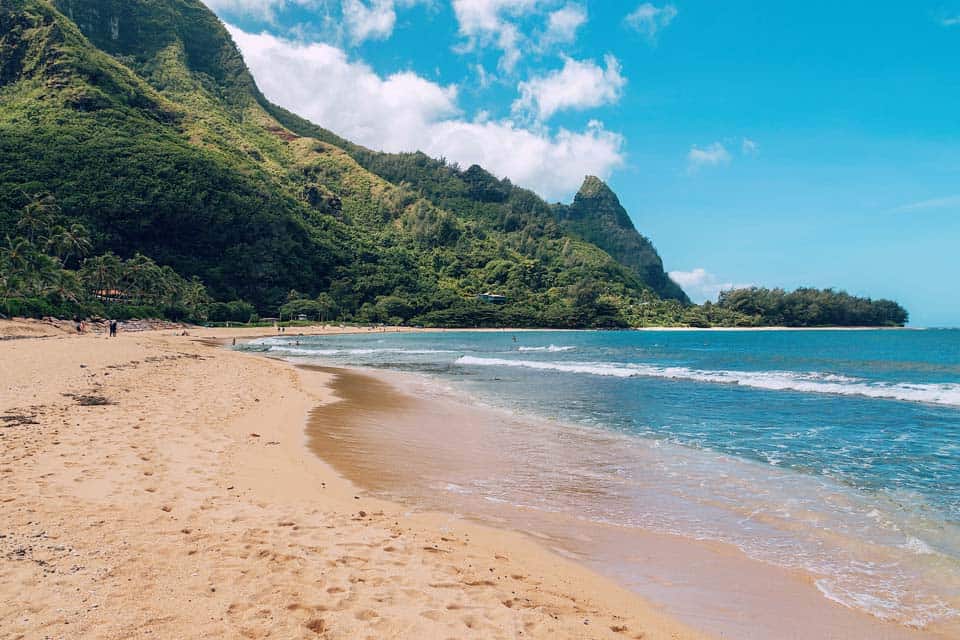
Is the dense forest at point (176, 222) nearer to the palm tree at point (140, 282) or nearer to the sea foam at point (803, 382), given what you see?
the palm tree at point (140, 282)

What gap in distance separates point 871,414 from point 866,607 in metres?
17.5

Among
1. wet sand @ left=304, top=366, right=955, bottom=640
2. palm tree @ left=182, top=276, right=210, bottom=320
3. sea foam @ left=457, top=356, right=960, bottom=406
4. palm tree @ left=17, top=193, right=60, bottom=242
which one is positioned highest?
palm tree @ left=17, top=193, right=60, bottom=242

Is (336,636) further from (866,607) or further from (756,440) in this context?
(756,440)

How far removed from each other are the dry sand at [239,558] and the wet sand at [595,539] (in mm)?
513

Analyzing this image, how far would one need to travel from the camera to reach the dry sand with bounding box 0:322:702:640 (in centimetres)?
434

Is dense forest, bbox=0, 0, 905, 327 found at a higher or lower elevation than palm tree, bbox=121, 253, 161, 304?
higher

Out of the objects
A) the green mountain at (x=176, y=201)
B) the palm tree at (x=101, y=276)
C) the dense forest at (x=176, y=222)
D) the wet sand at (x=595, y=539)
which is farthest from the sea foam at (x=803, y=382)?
the green mountain at (x=176, y=201)

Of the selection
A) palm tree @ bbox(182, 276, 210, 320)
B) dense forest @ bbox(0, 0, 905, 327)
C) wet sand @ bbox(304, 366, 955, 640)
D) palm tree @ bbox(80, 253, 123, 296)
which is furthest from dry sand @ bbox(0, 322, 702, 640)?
palm tree @ bbox(182, 276, 210, 320)

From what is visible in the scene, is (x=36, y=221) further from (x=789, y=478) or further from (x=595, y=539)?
(x=789, y=478)

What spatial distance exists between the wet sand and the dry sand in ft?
1.68

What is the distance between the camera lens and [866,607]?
5.79 meters

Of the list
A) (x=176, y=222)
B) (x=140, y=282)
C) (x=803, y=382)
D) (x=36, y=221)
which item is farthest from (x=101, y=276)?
(x=803, y=382)

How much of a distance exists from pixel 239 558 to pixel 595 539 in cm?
457

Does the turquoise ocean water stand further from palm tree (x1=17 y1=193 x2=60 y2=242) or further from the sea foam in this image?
palm tree (x1=17 y1=193 x2=60 y2=242)
